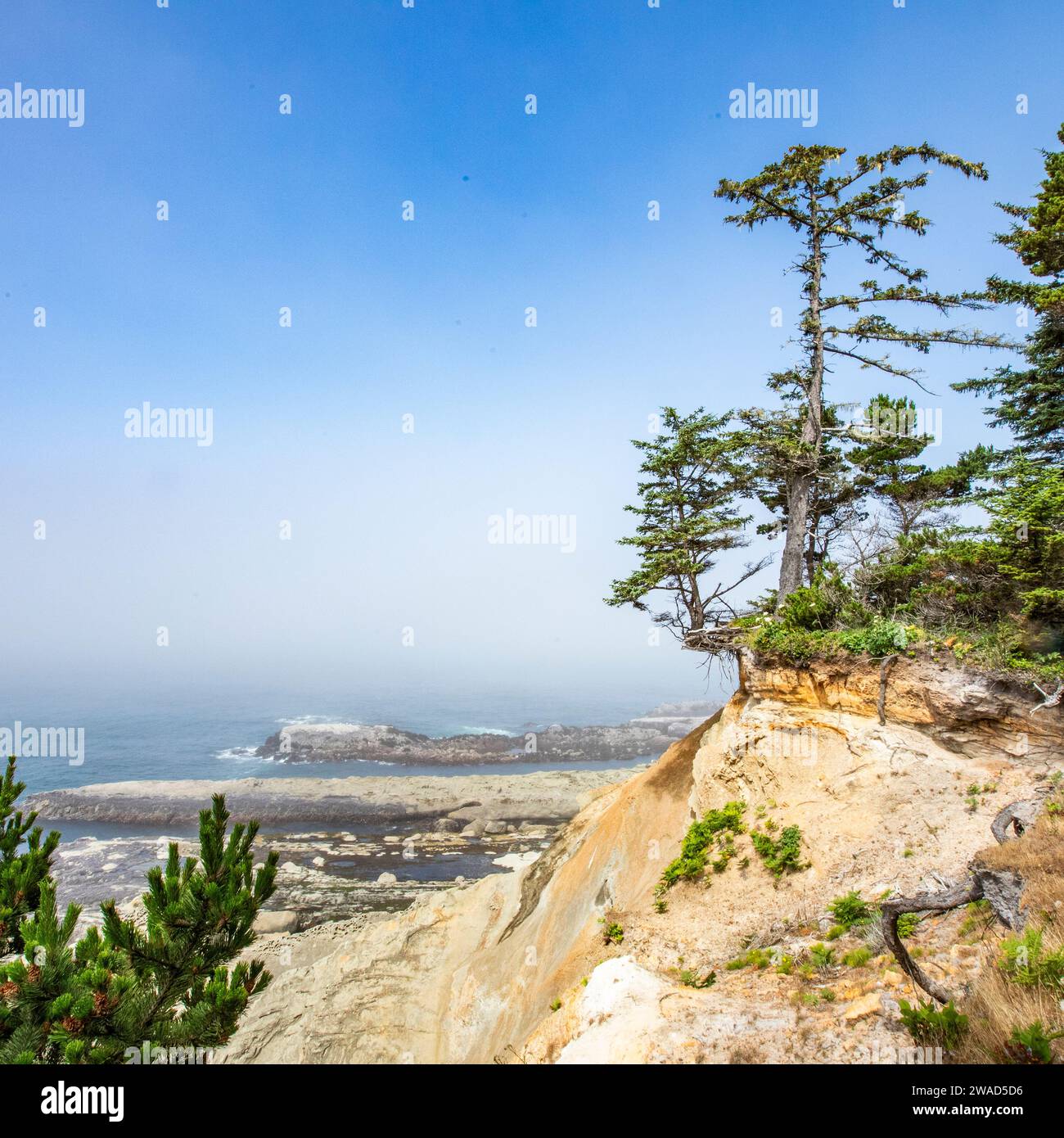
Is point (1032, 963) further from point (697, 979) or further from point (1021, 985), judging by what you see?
point (697, 979)

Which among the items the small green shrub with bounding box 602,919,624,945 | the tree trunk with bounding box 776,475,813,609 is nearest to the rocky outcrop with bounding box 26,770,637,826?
the tree trunk with bounding box 776,475,813,609

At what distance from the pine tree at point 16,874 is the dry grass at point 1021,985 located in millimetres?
10689

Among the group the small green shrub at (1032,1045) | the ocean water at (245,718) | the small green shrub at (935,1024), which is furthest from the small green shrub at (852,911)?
the ocean water at (245,718)

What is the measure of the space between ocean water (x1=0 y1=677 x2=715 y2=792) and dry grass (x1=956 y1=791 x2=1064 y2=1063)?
103ft

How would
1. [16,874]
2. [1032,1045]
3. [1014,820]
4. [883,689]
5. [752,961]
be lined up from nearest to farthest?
[1032,1045]
[16,874]
[752,961]
[1014,820]
[883,689]

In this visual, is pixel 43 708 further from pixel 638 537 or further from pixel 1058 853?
pixel 1058 853

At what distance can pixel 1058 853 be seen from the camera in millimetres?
6680

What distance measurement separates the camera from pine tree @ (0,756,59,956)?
297 inches

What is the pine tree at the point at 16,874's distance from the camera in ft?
24.8

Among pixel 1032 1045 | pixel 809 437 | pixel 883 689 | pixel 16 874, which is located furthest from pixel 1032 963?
pixel 809 437

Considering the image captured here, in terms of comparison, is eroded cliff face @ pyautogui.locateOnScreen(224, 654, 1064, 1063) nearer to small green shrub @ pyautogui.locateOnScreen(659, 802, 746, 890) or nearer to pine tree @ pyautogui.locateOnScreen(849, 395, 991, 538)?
small green shrub @ pyautogui.locateOnScreen(659, 802, 746, 890)

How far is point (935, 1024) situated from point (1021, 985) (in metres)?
0.84

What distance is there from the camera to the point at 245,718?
93.6 meters
